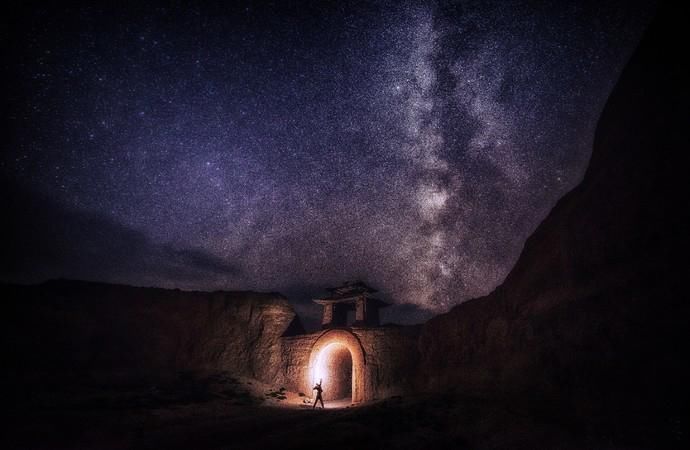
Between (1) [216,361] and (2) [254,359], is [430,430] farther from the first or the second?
(1) [216,361]

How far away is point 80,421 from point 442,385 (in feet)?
54.8

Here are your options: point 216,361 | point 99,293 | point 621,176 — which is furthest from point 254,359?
point 621,176

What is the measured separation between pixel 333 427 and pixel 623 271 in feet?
33.2

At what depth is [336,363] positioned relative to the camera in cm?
2803

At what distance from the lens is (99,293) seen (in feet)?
86.7

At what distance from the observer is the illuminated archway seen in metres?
22.5

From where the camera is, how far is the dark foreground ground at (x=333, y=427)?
8188mm

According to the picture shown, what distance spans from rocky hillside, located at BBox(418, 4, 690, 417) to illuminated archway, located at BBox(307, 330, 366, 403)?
36.4ft

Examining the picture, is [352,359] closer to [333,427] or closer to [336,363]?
[336,363]

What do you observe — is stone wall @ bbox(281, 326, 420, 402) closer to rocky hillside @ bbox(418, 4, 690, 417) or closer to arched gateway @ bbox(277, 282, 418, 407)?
arched gateway @ bbox(277, 282, 418, 407)

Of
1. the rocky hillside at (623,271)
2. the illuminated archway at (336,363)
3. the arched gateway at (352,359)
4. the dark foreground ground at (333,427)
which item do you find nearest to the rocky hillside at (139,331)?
the arched gateway at (352,359)

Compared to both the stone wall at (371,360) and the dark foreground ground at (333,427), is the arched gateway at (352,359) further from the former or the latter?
the dark foreground ground at (333,427)

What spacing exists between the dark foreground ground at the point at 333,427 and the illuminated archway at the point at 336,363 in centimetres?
762

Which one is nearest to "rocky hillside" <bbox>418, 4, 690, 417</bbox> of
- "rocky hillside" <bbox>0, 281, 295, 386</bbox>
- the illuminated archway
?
the illuminated archway
